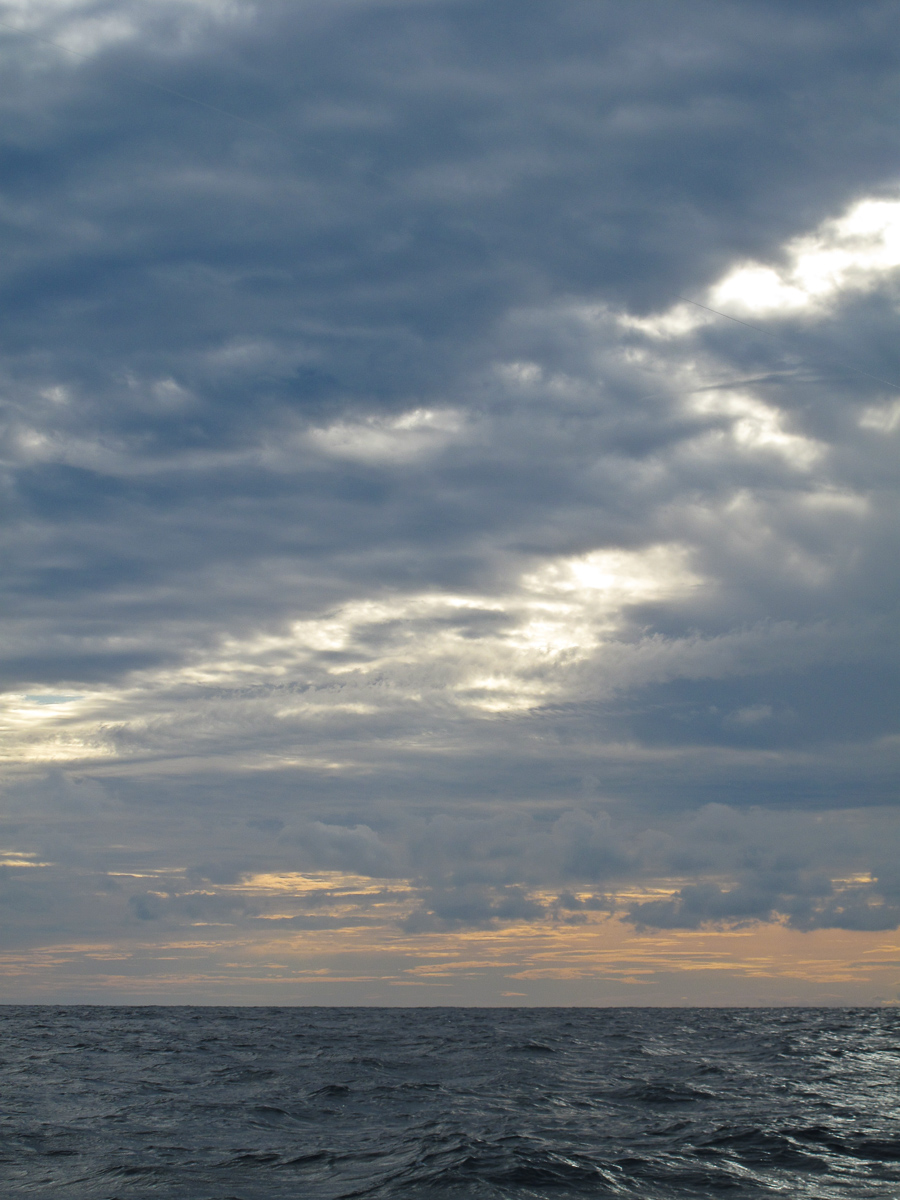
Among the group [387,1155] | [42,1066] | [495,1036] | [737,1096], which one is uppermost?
[387,1155]

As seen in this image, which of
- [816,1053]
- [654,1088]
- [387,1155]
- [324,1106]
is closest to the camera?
[387,1155]

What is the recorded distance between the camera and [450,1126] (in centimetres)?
3206

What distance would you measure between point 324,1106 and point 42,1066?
102ft

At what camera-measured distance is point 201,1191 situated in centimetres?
2295

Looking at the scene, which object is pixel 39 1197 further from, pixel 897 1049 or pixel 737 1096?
pixel 897 1049

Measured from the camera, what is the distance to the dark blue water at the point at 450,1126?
2350 cm

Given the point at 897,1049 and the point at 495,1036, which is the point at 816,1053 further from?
the point at 495,1036

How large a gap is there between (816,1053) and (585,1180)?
54680 mm

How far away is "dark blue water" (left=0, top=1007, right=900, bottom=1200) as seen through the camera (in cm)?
2350

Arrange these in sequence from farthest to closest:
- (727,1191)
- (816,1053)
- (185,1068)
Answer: (816,1053) → (185,1068) → (727,1191)

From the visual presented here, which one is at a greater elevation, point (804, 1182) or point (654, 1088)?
point (804, 1182)

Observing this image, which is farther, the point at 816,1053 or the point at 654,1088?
the point at 816,1053

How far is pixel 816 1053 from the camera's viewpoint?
68.6 metres

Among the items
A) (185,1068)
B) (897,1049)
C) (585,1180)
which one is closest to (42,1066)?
(185,1068)
